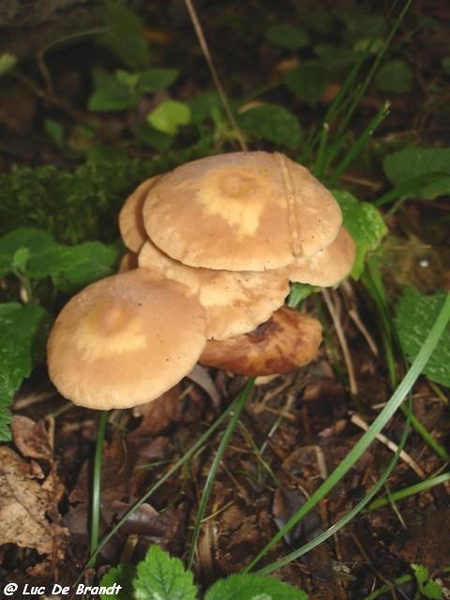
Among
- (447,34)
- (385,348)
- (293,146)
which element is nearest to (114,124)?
(293,146)

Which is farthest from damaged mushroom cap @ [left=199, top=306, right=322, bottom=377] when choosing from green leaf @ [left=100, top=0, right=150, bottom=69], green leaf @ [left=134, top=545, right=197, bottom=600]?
green leaf @ [left=100, top=0, right=150, bottom=69]

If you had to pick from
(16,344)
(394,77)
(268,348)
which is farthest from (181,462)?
(394,77)

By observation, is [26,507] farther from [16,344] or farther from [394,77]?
[394,77]

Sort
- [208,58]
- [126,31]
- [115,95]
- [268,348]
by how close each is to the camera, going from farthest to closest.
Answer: [126,31], [115,95], [208,58], [268,348]

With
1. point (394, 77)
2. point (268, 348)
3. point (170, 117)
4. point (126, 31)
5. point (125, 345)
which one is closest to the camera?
point (125, 345)

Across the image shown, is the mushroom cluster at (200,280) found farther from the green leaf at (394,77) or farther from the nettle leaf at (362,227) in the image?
the green leaf at (394,77)

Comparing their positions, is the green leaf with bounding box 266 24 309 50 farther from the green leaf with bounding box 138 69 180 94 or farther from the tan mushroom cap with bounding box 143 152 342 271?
the tan mushroom cap with bounding box 143 152 342 271

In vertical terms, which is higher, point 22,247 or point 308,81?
point 308,81
